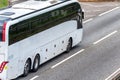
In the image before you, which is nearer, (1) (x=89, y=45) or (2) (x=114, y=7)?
(1) (x=89, y=45)

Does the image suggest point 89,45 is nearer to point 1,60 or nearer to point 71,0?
point 71,0

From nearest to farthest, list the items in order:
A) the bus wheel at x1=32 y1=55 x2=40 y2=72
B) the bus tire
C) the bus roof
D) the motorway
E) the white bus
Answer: the white bus → the bus roof → the bus tire → the motorway → the bus wheel at x1=32 y1=55 x2=40 y2=72

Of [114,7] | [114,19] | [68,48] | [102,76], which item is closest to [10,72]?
[102,76]

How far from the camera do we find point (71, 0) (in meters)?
35.8

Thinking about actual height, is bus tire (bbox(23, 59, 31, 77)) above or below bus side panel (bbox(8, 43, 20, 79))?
below

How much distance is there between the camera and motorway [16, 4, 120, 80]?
98.7 ft

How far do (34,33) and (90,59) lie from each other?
5126mm

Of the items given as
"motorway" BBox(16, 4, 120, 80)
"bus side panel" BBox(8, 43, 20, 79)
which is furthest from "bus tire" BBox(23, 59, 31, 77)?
"bus side panel" BBox(8, 43, 20, 79)

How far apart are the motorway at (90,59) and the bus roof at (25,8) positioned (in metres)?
3.38

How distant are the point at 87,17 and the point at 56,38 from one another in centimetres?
1490

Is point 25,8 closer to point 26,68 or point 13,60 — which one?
point 26,68

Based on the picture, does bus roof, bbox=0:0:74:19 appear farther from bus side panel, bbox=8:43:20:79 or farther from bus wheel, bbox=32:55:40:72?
bus wheel, bbox=32:55:40:72

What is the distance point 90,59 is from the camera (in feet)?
111

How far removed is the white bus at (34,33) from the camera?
2745 centimetres
